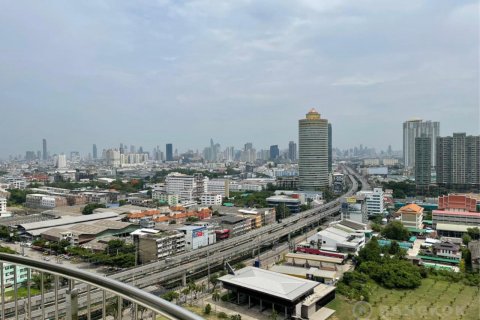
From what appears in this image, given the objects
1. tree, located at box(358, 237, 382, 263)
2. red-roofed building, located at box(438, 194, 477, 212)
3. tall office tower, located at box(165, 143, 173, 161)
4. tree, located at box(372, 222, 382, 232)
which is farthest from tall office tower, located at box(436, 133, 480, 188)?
tall office tower, located at box(165, 143, 173, 161)

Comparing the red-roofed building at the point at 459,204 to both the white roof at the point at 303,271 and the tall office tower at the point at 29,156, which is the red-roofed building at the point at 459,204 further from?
the tall office tower at the point at 29,156

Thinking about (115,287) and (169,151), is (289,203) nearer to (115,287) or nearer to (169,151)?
(115,287)

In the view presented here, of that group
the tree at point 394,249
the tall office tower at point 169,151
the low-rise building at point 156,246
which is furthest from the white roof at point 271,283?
the tall office tower at point 169,151

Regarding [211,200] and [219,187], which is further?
[219,187]

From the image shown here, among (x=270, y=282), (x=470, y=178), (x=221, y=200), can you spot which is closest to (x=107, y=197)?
(x=221, y=200)

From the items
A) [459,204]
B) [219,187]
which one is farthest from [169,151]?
[459,204]
